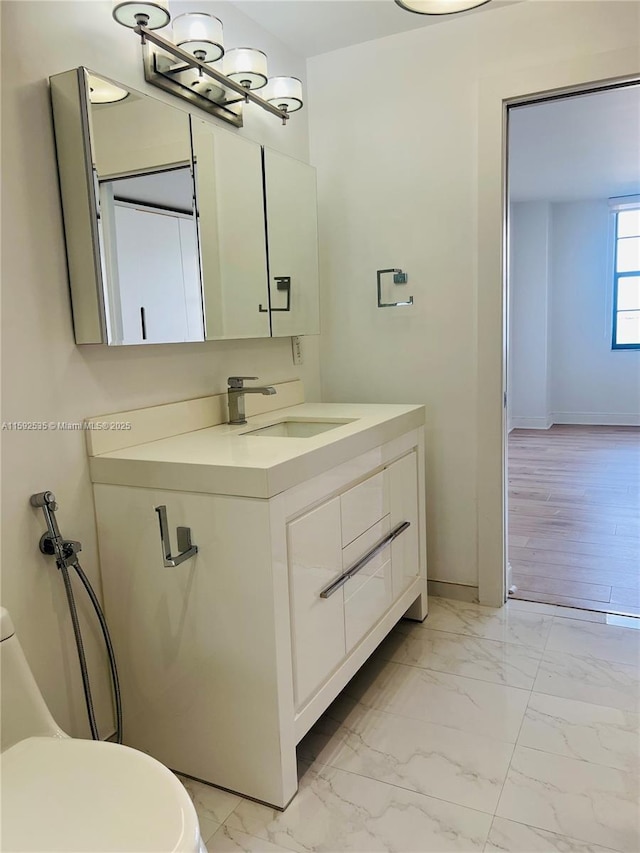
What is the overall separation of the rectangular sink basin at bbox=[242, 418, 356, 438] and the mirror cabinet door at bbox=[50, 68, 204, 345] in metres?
0.47

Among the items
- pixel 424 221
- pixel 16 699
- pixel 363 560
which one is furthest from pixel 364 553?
pixel 424 221

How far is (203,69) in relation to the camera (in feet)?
6.37

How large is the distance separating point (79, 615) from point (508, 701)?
135 centimetres

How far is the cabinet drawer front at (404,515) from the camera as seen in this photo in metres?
2.27

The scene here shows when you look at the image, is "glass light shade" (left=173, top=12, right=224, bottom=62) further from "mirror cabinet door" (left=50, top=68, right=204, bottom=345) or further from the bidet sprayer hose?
the bidet sprayer hose

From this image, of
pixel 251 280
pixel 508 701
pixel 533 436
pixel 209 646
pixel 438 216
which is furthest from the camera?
pixel 533 436

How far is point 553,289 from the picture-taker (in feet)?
23.5

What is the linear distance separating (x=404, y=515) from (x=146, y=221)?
1.36m

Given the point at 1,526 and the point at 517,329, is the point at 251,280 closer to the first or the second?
the point at 1,526

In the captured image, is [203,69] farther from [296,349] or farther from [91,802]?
[91,802]

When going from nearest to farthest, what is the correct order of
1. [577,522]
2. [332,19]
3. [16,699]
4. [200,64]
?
[16,699] → [200,64] → [332,19] → [577,522]

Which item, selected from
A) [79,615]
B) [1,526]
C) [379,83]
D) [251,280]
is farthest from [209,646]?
[379,83]

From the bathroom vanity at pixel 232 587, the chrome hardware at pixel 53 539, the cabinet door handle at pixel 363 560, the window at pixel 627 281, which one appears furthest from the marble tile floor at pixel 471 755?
the window at pixel 627 281

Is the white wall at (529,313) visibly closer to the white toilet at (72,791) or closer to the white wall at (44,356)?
A: the white wall at (44,356)
